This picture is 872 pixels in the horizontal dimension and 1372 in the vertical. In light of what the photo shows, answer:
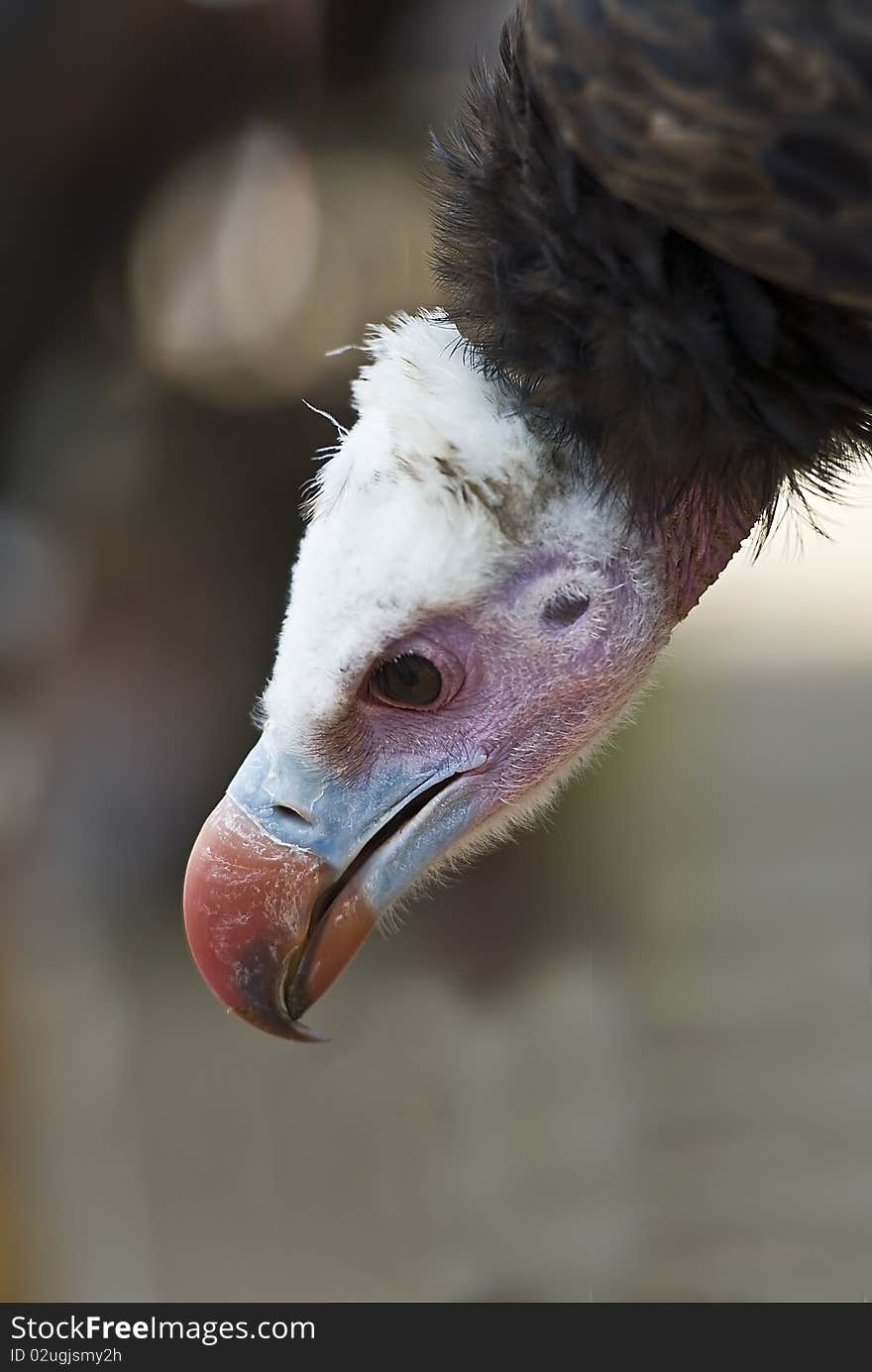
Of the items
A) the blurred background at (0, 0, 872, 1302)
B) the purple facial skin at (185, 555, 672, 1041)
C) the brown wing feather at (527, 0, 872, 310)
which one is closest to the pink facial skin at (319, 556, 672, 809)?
the purple facial skin at (185, 555, 672, 1041)

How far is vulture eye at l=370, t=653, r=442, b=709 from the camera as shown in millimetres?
1132

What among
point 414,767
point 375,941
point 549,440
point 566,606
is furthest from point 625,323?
point 375,941

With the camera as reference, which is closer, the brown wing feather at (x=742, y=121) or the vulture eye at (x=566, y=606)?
the brown wing feather at (x=742, y=121)

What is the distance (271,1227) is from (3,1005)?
0.94 m

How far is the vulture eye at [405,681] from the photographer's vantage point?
1132mm

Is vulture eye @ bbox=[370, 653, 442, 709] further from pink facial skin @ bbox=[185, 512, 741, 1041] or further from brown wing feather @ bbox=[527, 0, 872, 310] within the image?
brown wing feather @ bbox=[527, 0, 872, 310]

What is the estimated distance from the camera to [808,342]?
0.93 metres

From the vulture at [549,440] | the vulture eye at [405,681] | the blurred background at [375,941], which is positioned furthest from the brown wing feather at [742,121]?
the blurred background at [375,941]

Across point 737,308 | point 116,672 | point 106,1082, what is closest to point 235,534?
point 116,672

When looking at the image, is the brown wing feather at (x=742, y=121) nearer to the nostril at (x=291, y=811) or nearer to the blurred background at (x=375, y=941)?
the nostril at (x=291, y=811)

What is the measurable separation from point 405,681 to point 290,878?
0.18 metres

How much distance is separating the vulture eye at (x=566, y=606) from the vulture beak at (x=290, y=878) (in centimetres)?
18

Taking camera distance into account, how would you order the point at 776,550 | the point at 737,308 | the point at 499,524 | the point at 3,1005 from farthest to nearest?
the point at 3,1005
the point at 776,550
the point at 499,524
the point at 737,308

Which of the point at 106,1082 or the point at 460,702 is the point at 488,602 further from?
the point at 106,1082
